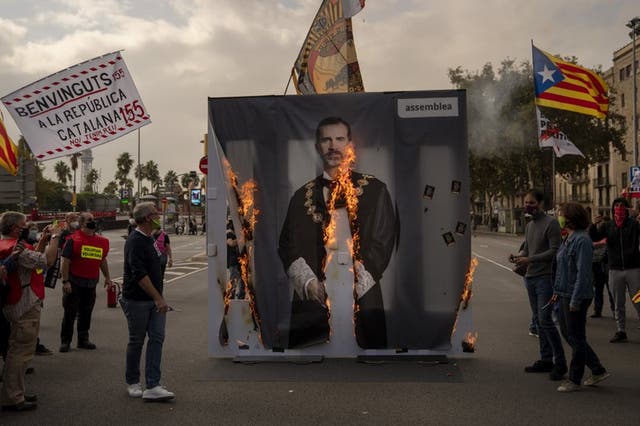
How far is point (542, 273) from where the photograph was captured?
7.01 meters

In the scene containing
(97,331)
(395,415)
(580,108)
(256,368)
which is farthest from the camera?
(580,108)

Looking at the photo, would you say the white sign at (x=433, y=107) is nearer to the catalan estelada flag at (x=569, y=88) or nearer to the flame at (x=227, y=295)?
the flame at (x=227, y=295)

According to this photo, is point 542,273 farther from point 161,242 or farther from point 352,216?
point 161,242

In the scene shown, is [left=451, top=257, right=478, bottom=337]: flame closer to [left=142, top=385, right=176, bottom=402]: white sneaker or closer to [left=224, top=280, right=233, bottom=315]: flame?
[left=224, top=280, right=233, bottom=315]: flame

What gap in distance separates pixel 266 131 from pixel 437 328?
308 cm

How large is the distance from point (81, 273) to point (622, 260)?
23.9 feet

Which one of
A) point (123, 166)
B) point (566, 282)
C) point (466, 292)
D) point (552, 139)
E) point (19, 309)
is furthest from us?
point (123, 166)

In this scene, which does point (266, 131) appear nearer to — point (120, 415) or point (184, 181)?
point (120, 415)

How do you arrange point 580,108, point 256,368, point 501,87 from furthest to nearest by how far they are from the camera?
point 501,87
point 580,108
point 256,368

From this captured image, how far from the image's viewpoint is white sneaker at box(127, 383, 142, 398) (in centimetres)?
607

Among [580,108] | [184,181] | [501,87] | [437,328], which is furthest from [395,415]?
[184,181]

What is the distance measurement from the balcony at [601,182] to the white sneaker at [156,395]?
7194 centimetres

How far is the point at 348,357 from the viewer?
7852 mm

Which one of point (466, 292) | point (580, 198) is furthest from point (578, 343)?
point (580, 198)
